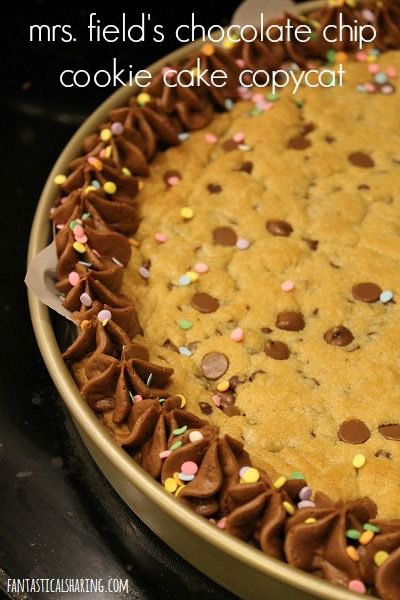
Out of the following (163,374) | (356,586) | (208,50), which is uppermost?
(208,50)

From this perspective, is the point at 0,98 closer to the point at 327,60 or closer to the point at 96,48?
the point at 96,48

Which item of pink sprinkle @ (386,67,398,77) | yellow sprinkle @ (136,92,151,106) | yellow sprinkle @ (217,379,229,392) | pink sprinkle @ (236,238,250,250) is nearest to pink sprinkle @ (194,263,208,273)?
pink sprinkle @ (236,238,250,250)

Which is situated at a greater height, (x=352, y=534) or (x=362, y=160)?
(x=362, y=160)

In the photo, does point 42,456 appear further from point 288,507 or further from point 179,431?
point 288,507

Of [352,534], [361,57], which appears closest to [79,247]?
[352,534]

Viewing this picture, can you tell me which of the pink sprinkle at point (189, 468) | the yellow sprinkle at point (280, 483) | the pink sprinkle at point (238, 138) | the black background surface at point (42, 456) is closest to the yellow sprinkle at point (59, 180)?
the black background surface at point (42, 456)

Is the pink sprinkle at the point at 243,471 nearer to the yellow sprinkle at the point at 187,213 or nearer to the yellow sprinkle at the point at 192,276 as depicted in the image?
the yellow sprinkle at the point at 192,276

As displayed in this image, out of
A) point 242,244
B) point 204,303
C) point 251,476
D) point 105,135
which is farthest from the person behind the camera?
point 105,135
